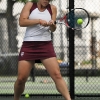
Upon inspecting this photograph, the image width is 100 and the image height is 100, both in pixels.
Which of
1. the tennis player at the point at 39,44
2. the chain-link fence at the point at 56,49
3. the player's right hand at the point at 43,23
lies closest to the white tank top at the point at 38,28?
the tennis player at the point at 39,44

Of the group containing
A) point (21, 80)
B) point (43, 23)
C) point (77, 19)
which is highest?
point (43, 23)

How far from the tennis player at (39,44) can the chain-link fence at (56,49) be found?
5.66 ft

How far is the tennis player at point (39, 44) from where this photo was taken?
14.8 feet

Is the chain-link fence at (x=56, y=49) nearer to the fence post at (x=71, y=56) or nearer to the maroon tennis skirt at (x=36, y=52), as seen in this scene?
the fence post at (x=71, y=56)

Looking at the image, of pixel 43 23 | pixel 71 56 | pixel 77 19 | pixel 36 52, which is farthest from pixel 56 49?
pixel 43 23

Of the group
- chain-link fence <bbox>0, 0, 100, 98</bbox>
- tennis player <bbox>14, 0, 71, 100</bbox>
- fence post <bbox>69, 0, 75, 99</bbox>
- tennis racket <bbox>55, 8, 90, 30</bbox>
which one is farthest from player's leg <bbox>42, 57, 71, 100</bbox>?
chain-link fence <bbox>0, 0, 100, 98</bbox>

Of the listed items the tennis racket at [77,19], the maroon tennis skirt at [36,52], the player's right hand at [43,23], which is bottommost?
the maroon tennis skirt at [36,52]

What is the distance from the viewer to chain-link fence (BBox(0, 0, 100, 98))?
255 inches

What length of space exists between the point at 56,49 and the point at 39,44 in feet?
6.50

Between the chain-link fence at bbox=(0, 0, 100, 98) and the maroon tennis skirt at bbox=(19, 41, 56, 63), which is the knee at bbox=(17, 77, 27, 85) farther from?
the chain-link fence at bbox=(0, 0, 100, 98)

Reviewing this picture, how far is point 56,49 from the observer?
21.4 ft

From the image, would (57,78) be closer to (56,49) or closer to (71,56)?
(71,56)

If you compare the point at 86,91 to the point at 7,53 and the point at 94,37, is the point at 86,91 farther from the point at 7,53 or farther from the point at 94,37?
the point at 7,53

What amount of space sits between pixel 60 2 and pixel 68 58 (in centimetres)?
82
